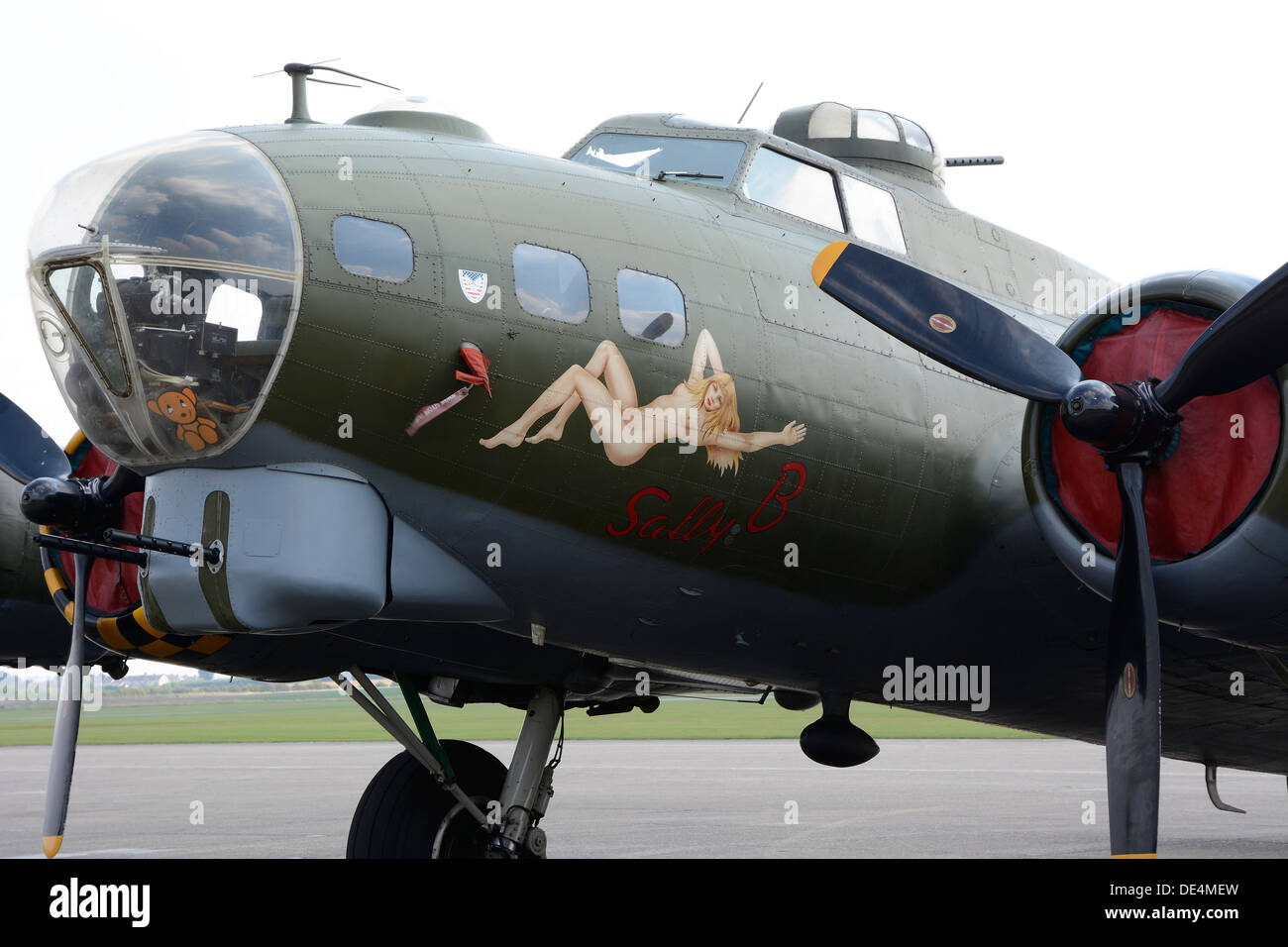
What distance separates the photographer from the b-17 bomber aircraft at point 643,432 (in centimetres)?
579

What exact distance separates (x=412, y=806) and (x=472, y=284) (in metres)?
4.44

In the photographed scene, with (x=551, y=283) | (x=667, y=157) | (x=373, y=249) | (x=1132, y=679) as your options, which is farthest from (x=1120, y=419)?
(x=373, y=249)

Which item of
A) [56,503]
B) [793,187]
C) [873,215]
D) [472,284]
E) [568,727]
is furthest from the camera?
[568,727]

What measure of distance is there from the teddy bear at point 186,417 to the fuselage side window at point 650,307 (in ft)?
5.97

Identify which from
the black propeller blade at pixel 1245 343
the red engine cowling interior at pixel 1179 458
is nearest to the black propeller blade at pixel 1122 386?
the black propeller blade at pixel 1245 343

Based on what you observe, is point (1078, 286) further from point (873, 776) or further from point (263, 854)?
point (873, 776)

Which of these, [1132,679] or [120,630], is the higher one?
[120,630]

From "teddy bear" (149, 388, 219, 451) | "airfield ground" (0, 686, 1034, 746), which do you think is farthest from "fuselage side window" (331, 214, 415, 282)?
"airfield ground" (0, 686, 1034, 746)

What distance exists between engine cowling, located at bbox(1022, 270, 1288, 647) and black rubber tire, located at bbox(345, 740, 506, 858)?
4201 mm

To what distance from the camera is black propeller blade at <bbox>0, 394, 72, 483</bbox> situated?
8539 millimetres

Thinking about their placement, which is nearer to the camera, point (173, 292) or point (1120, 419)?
point (173, 292)

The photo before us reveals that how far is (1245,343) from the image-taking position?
19.4 feet

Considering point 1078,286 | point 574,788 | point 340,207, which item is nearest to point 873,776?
point 574,788

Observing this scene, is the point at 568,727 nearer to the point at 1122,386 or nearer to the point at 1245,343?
the point at 1122,386
